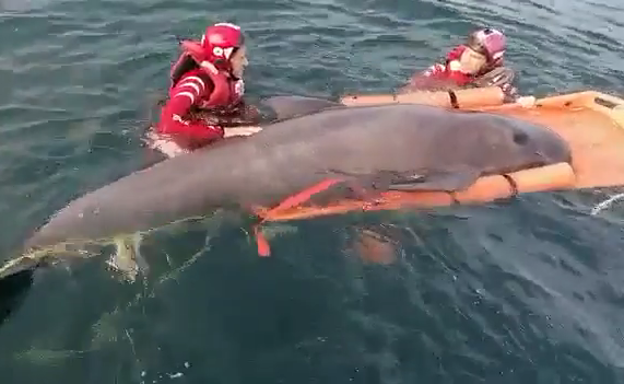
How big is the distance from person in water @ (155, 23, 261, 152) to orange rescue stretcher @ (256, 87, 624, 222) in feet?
5.21

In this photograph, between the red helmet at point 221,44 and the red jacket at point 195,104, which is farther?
the red helmet at point 221,44

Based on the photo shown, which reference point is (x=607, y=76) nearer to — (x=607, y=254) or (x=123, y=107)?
(x=607, y=254)

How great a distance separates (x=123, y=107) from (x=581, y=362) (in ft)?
25.3

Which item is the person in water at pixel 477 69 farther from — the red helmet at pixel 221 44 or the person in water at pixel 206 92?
the red helmet at pixel 221 44

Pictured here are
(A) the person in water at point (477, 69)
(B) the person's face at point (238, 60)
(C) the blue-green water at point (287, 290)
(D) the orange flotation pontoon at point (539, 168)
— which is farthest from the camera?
(A) the person in water at point (477, 69)

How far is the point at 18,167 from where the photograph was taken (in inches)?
377

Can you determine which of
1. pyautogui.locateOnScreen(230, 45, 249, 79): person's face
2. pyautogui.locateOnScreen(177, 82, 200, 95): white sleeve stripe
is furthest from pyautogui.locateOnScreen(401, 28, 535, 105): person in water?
pyautogui.locateOnScreen(177, 82, 200, 95): white sleeve stripe

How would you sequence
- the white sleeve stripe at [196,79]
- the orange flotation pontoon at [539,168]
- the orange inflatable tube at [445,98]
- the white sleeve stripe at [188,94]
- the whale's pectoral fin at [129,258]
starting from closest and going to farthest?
1. the whale's pectoral fin at [129,258]
2. the orange flotation pontoon at [539,168]
3. the white sleeve stripe at [188,94]
4. the white sleeve stripe at [196,79]
5. the orange inflatable tube at [445,98]

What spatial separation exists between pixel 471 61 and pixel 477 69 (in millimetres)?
208

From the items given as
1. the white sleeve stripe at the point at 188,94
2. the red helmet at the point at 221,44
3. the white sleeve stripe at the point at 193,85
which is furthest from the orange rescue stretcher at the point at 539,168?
the white sleeve stripe at the point at 193,85

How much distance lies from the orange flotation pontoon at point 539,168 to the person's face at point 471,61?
0.89 metres

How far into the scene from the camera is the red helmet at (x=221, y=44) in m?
9.91

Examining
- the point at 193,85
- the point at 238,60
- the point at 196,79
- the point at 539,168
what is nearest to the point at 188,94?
the point at 193,85

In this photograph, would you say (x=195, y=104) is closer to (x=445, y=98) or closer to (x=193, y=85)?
(x=193, y=85)
